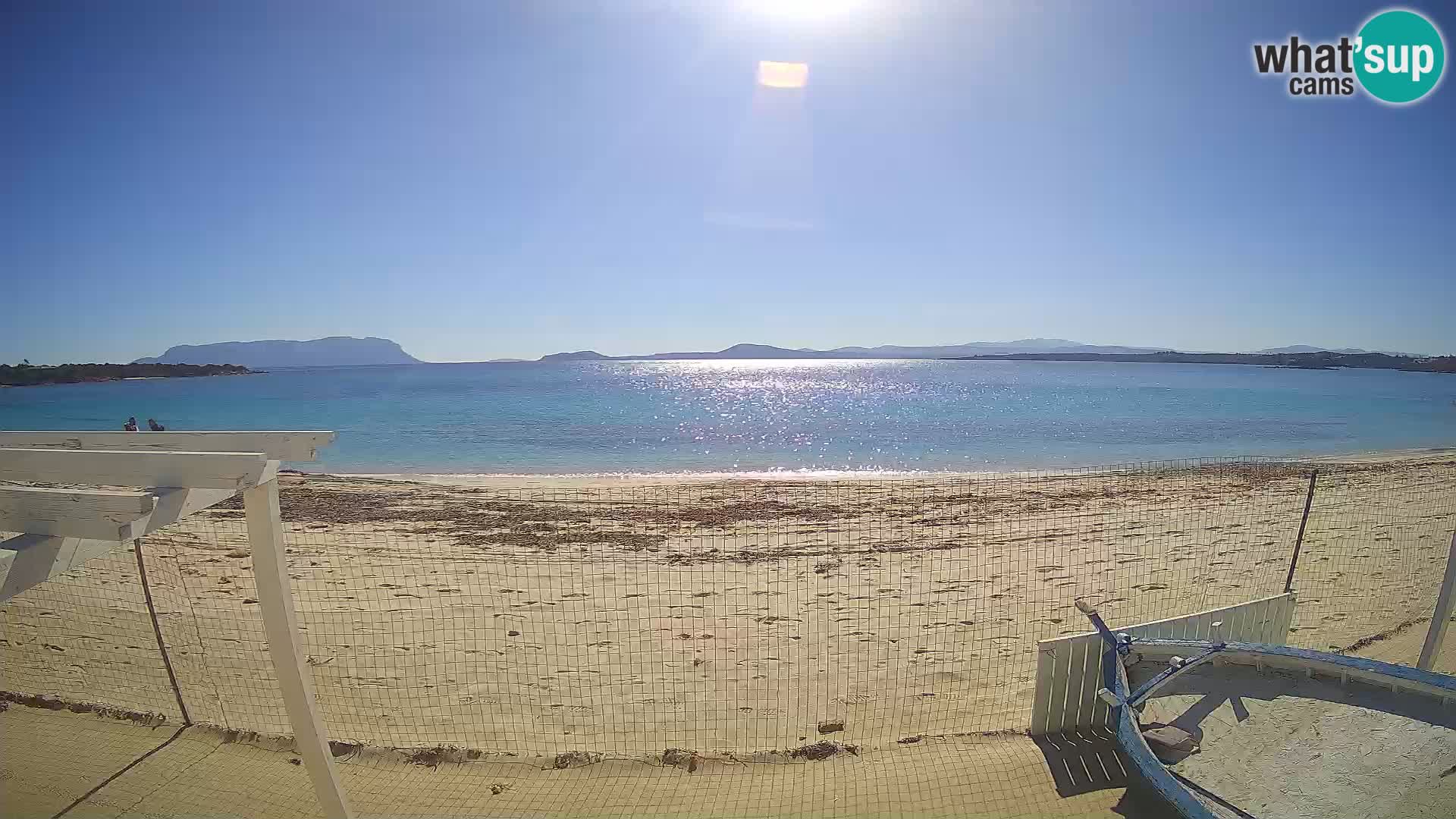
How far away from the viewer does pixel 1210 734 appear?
381cm

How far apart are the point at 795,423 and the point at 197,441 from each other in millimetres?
40813

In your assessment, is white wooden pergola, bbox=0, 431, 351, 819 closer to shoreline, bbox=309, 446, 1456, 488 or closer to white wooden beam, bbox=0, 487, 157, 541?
white wooden beam, bbox=0, 487, 157, 541

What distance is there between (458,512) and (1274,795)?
14262mm

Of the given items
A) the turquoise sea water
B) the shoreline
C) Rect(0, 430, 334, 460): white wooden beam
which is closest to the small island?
the turquoise sea water

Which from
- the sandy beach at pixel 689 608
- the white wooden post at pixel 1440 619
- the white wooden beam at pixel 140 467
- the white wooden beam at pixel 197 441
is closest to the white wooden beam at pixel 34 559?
the white wooden beam at pixel 140 467

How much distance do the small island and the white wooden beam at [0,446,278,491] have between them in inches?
4329

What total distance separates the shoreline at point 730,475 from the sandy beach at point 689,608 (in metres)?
5.60

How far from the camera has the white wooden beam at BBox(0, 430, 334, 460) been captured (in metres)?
3.17

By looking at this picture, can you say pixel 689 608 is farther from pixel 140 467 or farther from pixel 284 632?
pixel 140 467

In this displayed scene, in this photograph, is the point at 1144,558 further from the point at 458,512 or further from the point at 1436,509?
the point at 458,512

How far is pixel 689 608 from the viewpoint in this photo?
8141 millimetres

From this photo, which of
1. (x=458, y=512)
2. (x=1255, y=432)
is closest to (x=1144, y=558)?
(x=458, y=512)

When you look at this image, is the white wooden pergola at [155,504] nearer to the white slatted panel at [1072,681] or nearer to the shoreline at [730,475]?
the white slatted panel at [1072,681]

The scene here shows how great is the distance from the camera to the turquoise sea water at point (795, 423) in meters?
28.2
